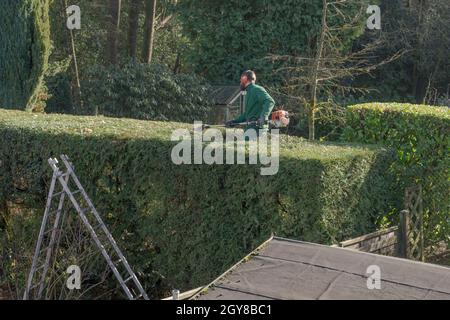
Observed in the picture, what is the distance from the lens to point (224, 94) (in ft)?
83.5

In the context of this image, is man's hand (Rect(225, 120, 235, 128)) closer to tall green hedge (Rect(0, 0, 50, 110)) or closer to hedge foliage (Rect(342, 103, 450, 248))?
hedge foliage (Rect(342, 103, 450, 248))

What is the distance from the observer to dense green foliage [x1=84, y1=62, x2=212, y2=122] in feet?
76.9

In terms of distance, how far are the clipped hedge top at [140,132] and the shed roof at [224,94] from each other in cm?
1398

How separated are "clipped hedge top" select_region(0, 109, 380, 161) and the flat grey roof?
2.70 meters

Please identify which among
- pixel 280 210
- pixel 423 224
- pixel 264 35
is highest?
pixel 264 35

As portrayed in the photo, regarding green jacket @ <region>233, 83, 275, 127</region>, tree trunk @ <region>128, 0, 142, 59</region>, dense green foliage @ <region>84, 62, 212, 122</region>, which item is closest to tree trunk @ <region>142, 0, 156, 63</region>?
tree trunk @ <region>128, 0, 142, 59</region>

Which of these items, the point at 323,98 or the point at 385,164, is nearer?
the point at 385,164

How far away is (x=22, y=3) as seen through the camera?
20.8m

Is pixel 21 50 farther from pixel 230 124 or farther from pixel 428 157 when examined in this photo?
pixel 428 157

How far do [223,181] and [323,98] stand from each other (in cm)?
1854

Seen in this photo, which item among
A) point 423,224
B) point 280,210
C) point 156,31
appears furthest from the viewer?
point 156,31
